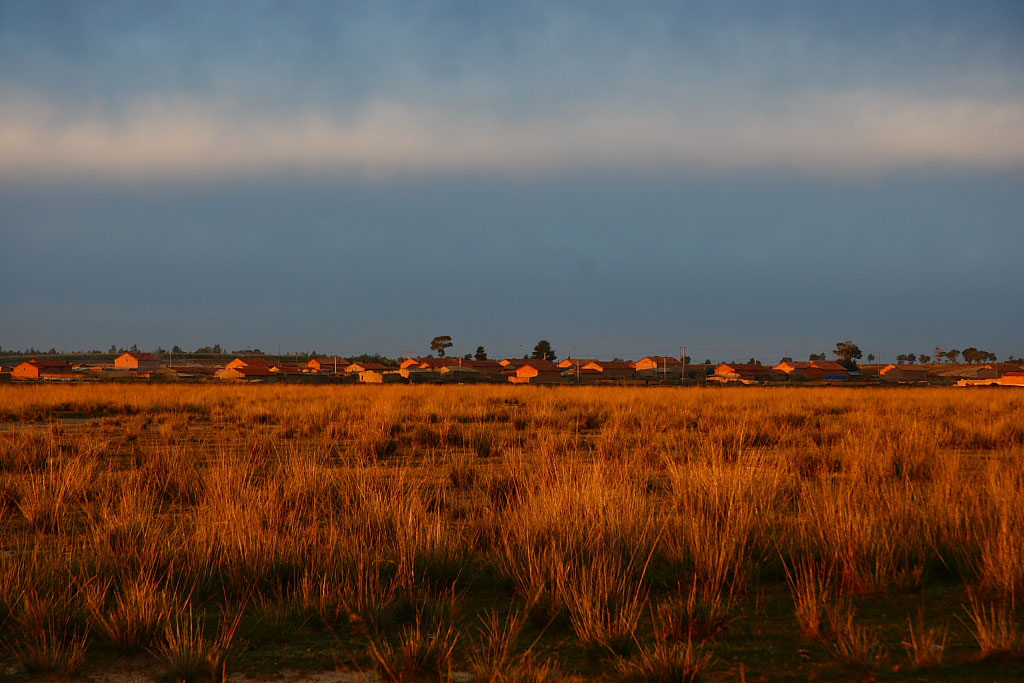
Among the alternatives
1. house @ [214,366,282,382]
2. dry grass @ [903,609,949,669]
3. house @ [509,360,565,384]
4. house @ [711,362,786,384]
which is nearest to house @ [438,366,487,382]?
house @ [509,360,565,384]

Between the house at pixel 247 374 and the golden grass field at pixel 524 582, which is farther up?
the house at pixel 247 374

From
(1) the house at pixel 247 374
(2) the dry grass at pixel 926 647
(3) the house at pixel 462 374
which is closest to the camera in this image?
(2) the dry grass at pixel 926 647

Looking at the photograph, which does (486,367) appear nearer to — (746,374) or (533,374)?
(533,374)

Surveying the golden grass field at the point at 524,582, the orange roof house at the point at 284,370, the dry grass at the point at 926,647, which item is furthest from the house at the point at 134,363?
the dry grass at the point at 926,647

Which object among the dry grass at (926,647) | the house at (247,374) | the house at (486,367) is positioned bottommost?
the dry grass at (926,647)

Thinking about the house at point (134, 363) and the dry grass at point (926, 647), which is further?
the house at point (134, 363)

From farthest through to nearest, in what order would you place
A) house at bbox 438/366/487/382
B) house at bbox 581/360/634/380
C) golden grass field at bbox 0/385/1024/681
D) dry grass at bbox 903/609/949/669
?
house at bbox 581/360/634/380
house at bbox 438/366/487/382
golden grass field at bbox 0/385/1024/681
dry grass at bbox 903/609/949/669

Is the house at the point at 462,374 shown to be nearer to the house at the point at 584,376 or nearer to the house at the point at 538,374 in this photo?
the house at the point at 538,374

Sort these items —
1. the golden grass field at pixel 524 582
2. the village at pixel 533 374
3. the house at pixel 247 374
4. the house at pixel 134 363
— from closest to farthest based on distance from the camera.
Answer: the golden grass field at pixel 524 582 → the village at pixel 533 374 → the house at pixel 247 374 → the house at pixel 134 363

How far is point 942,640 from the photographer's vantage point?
179 inches

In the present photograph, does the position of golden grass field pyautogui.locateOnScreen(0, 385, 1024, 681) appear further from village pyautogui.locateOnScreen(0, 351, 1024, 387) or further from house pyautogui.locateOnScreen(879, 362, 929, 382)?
house pyautogui.locateOnScreen(879, 362, 929, 382)

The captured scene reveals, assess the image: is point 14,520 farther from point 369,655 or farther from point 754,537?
point 754,537

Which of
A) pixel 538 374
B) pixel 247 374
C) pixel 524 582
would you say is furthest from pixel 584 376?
pixel 524 582

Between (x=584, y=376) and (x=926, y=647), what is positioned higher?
(x=584, y=376)
